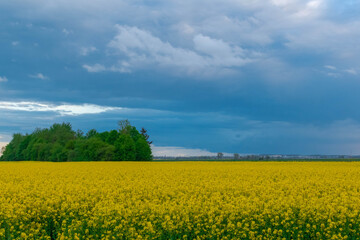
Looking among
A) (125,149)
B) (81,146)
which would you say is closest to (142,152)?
(125,149)

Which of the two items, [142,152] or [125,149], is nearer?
[125,149]

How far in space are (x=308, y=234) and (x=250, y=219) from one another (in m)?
1.78

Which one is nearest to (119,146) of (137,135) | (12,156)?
(137,135)

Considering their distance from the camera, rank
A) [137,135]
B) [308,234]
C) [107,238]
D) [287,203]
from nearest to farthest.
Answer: [107,238] < [308,234] < [287,203] < [137,135]

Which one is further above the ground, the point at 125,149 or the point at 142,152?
the point at 125,149

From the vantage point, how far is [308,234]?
11211 mm

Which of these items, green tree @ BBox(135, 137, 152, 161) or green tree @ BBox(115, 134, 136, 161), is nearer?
green tree @ BBox(115, 134, 136, 161)

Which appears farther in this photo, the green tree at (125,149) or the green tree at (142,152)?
the green tree at (142,152)

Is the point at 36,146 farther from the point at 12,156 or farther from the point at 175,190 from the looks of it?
the point at 175,190

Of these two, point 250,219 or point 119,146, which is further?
point 119,146

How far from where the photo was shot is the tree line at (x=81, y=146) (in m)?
79.2

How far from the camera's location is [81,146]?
81875 mm

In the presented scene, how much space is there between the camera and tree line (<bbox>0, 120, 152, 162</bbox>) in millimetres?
79250

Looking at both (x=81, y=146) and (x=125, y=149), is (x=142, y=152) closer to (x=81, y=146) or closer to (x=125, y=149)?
(x=125, y=149)
